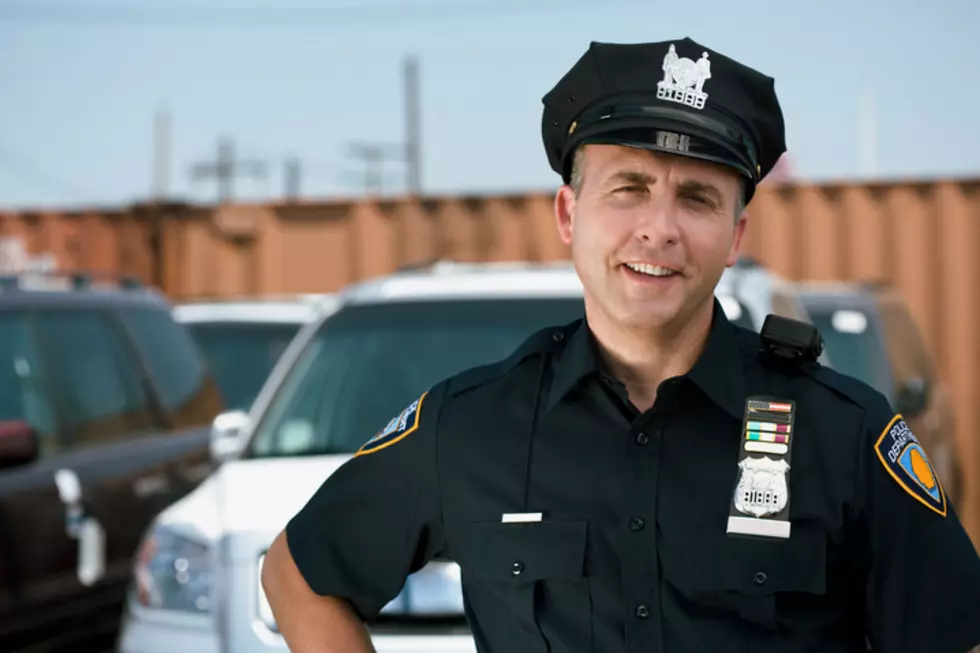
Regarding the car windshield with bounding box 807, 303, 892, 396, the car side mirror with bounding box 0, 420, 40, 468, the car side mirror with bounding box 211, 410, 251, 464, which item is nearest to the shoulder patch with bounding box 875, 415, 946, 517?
the car side mirror with bounding box 211, 410, 251, 464

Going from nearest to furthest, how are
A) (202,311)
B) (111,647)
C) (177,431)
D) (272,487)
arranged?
(272,487)
(111,647)
(177,431)
(202,311)

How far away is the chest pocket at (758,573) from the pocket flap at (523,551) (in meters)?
0.16

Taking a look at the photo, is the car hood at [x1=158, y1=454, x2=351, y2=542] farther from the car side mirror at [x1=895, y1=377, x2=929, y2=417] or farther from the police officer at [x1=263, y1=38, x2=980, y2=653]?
the car side mirror at [x1=895, y1=377, x2=929, y2=417]

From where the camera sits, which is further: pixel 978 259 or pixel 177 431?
pixel 978 259

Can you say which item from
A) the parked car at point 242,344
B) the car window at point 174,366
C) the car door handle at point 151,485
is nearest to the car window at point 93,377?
the car window at point 174,366

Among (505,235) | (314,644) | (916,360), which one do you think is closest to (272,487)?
(314,644)

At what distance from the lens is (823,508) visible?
1.84m

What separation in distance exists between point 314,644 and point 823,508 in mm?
798

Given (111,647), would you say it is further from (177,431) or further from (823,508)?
(823,508)

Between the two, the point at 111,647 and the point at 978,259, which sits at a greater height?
the point at 978,259

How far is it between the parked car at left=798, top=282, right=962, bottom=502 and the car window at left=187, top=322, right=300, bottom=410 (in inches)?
132

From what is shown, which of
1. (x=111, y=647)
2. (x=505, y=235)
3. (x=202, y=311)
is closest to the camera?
(x=111, y=647)

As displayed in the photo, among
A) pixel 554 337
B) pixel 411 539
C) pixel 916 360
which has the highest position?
pixel 554 337

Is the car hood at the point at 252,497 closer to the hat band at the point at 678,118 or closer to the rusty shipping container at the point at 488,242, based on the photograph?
the hat band at the point at 678,118
